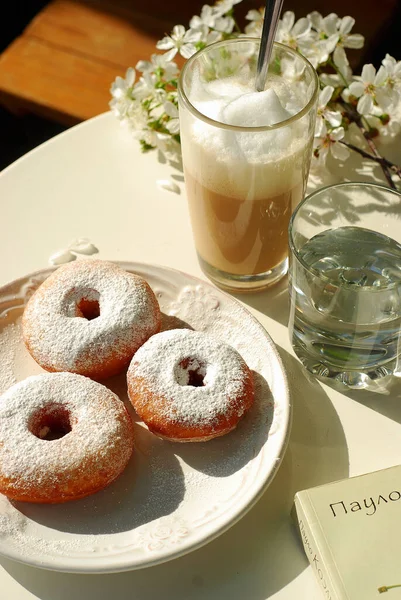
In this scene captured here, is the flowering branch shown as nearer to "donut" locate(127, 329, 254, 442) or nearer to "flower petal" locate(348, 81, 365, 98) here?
"flower petal" locate(348, 81, 365, 98)

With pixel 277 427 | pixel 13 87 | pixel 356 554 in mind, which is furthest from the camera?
pixel 13 87

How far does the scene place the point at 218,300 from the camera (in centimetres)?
107

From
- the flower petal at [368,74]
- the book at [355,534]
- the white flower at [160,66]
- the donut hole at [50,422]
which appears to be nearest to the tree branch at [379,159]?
the flower petal at [368,74]

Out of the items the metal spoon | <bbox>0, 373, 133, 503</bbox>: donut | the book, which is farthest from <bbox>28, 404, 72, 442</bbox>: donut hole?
the metal spoon

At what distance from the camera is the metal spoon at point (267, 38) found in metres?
0.96

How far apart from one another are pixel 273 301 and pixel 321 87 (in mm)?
426

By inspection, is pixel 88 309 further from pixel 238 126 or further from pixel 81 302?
pixel 238 126

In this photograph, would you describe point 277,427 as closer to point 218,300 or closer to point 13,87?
point 218,300

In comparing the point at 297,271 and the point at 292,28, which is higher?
the point at 292,28

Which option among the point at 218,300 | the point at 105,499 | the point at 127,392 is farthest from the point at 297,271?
the point at 105,499

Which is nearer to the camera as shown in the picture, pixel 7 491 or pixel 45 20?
pixel 7 491

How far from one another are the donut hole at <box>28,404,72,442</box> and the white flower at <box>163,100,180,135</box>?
575 millimetres

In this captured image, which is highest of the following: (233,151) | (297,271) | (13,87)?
(233,151)

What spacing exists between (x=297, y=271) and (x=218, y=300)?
145 millimetres
